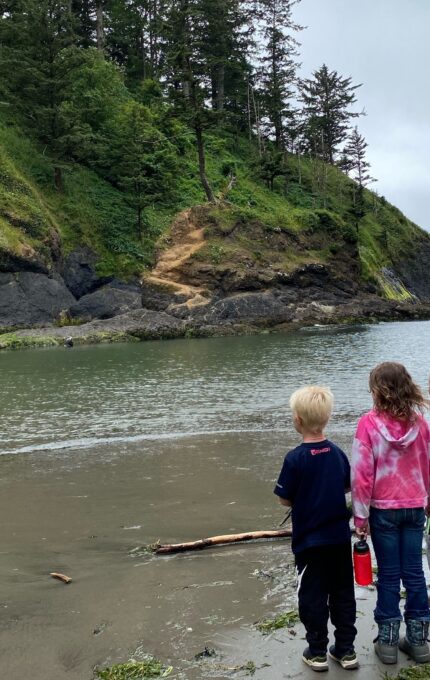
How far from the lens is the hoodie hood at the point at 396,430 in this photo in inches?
129

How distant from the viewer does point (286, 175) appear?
168ft

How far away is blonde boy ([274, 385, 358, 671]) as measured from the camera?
10.6ft

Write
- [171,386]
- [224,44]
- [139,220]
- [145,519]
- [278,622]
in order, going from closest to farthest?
[278,622]
[145,519]
[171,386]
[139,220]
[224,44]

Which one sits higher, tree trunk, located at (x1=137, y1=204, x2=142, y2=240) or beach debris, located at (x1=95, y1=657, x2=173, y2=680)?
tree trunk, located at (x1=137, y1=204, x2=142, y2=240)

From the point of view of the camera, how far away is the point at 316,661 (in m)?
3.02

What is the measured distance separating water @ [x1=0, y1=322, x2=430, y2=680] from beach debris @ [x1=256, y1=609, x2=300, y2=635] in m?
0.07

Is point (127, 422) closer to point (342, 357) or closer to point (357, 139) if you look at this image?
point (342, 357)

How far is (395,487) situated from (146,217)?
128 feet

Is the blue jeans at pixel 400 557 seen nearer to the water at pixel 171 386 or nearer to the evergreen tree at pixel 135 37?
the water at pixel 171 386

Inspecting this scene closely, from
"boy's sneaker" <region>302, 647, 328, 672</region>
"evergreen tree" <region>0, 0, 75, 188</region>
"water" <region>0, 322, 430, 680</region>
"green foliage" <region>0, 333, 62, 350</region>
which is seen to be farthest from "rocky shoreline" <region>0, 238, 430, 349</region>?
"boy's sneaker" <region>302, 647, 328, 672</region>

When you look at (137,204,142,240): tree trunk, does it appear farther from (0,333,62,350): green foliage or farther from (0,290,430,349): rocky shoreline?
→ (0,333,62,350): green foliage

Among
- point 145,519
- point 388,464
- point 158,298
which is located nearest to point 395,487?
point 388,464

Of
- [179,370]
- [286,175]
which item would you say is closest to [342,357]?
[179,370]

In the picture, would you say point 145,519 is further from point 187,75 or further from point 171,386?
point 187,75
